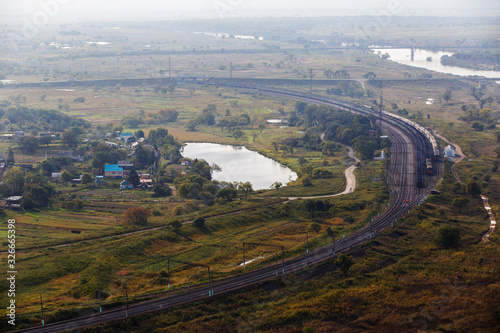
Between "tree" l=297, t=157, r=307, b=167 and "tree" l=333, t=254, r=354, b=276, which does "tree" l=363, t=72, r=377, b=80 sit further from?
"tree" l=333, t=254, r=354, b=276

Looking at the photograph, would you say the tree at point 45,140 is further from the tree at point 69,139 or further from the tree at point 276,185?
the tree at point 276,185

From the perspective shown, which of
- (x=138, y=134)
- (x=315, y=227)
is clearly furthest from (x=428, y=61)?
(x=315, y=227)

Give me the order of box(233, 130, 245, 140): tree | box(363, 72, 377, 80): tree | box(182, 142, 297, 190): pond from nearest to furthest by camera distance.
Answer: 1. box(182, 142, 297, 190): pond
2. box(233, 130, 245, 140): tree
3. box(363, 72, 377, 80): tree

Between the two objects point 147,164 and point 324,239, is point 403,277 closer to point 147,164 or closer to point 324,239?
point 324,239

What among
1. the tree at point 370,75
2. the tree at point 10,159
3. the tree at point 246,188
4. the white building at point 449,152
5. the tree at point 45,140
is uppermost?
the tree at point 370,75

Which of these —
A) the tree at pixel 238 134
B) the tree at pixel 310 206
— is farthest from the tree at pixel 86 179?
the tree at pixel 238 134

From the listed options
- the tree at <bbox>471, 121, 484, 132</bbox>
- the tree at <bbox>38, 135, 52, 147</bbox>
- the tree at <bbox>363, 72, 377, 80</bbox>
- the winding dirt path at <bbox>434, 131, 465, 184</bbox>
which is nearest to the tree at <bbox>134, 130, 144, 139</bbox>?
the tree at <bbox>38, 135, 52, 147</bbox>
